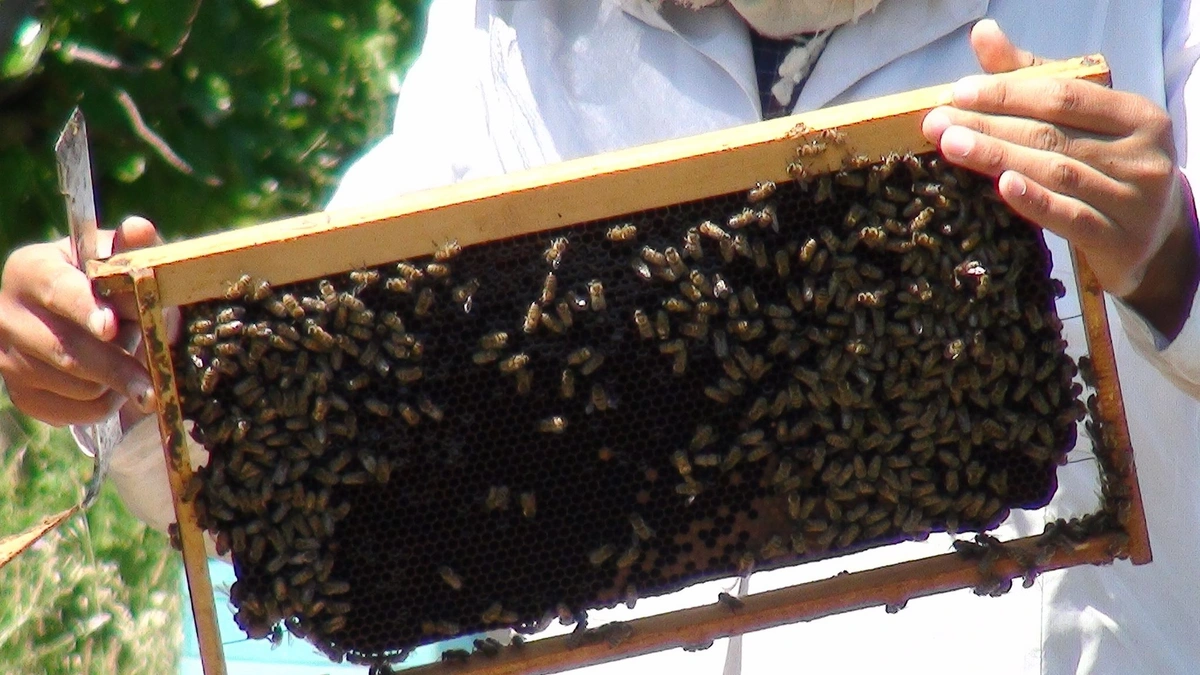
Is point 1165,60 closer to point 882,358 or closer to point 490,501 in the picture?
point 882,358

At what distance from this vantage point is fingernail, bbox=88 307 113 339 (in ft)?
7.71

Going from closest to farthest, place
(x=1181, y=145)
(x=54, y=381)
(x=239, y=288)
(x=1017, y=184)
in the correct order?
(x=1017, y=184), (x=239, y=288), (x=54, y=381), (x=1181, y=145)

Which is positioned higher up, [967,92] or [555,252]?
[967,92]

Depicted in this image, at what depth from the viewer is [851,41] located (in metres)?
2.96

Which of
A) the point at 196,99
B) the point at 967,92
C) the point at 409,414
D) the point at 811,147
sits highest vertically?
the point at 967,92

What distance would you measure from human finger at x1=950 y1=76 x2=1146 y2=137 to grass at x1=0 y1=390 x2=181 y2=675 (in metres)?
3.27

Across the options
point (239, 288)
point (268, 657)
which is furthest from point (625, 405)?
point (268, 657)

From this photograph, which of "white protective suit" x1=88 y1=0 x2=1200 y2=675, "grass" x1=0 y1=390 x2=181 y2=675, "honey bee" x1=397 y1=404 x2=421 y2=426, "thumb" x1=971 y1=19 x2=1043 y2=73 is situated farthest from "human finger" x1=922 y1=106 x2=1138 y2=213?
"grass" x1=0 y1=390 x2=181 y2=675

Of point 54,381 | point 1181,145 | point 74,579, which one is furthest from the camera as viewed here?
point 74,579

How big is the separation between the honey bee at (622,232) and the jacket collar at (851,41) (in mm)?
773

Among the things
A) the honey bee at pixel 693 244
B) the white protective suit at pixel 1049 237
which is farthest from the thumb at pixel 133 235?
the honey bee at pixel 693 244

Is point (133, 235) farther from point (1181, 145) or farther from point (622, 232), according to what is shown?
point (1181, 145)

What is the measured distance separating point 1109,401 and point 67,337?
1755 millimetres

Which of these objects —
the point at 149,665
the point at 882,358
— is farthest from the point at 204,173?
the point at 882,358
